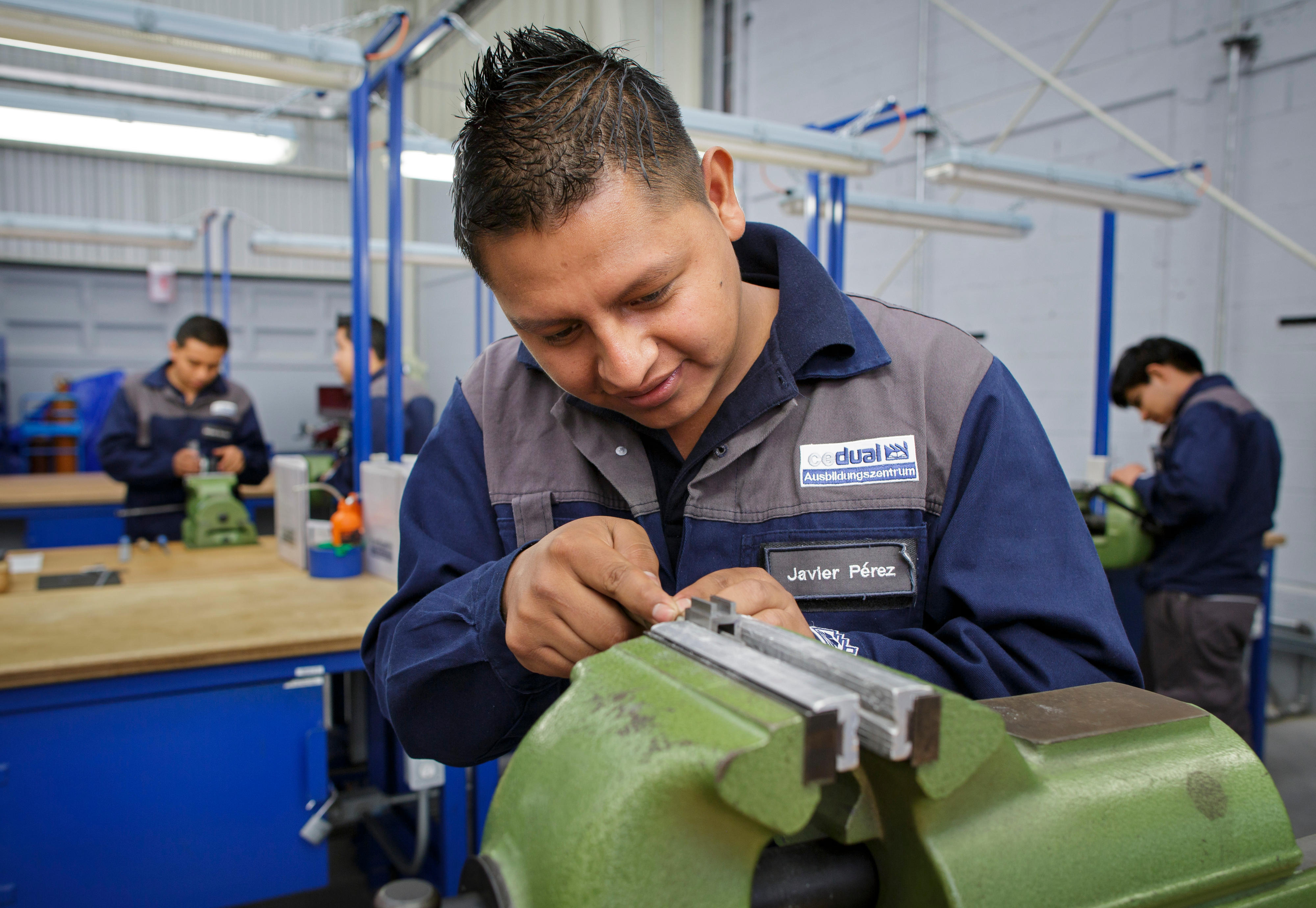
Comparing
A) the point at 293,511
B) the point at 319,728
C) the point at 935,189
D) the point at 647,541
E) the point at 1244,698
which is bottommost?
the point at 1244,698

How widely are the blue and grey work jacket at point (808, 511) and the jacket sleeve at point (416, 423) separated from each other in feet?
9.61

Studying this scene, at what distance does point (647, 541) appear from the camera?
70cm

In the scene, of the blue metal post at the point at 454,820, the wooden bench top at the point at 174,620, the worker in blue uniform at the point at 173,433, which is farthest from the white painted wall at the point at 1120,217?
the worker in blue uniform at the point at 173,433

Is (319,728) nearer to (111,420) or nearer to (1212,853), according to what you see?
(1212,853)

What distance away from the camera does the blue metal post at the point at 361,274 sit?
240 cm

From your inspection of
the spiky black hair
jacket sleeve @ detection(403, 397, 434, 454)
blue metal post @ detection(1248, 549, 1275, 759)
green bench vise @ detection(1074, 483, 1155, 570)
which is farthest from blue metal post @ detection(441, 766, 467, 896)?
blue metal post @ detection(1248, 549, 1275, 759)

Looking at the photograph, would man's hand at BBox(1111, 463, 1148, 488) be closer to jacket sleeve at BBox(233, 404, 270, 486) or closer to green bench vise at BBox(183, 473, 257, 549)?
green bench vise at BBox(183, 473, 257, 549)

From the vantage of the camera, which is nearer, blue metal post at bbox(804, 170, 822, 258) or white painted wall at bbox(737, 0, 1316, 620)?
blue metal post at bbox(804, 170, 822, 258)

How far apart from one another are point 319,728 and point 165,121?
6.41 ft

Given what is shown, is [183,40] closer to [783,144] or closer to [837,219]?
[783,144]

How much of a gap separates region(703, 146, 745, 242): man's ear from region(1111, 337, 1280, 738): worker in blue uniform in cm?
251

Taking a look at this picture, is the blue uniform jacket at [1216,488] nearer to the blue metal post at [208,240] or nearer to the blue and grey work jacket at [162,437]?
the blue and grey work jacket at [162,437]

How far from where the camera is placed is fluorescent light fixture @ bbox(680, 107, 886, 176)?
2.18 meters

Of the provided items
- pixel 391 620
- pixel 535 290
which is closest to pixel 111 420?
pixel 391 620
